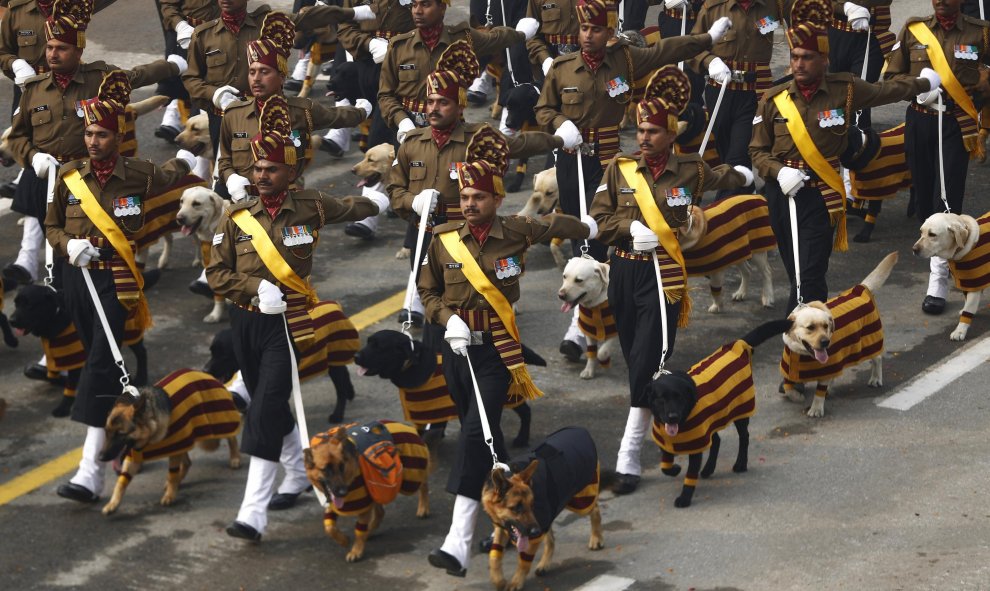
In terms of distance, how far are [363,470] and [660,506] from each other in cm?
206

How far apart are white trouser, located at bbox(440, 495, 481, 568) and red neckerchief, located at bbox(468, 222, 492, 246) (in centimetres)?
163

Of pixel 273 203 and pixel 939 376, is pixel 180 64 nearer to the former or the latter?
pixel 273 203

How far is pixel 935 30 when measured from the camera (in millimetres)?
15312

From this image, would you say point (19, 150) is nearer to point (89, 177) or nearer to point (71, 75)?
point (71, 75)

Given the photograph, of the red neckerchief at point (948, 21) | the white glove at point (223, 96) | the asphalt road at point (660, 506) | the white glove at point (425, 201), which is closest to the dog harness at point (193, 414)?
the asphalt road at point (660, 506)

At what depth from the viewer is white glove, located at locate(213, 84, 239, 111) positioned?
15.4 meters

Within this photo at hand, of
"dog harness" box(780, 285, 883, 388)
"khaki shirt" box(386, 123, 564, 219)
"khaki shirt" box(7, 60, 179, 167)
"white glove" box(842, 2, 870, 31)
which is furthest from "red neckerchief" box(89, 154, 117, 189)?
"white glove" box(842, 2, 870, 31)

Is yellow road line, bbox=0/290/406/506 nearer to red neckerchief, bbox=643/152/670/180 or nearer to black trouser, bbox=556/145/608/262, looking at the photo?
black trouser, bbox=556/145/608/262

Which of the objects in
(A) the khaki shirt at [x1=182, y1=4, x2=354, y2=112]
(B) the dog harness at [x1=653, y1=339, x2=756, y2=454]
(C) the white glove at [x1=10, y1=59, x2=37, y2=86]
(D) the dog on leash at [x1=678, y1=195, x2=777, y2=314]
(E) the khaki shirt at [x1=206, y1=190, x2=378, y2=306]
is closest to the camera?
(B) the dog harness at [x1=653, y1=339, x2=756, y2=454]

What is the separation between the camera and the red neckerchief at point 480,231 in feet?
37.1

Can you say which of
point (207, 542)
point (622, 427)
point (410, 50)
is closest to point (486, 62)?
point (410, 50)

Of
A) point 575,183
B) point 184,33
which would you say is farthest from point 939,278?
point 184,33

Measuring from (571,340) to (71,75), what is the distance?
455cm

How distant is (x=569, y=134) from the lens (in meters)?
13.8
